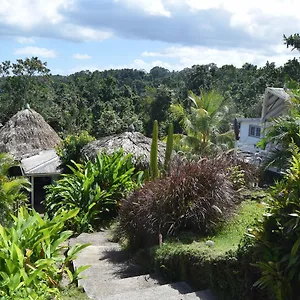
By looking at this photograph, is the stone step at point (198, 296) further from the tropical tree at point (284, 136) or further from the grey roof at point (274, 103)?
the grey roof at point (274, 103)

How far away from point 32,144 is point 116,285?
49.7ft

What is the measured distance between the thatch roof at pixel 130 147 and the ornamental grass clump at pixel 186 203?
18.6 feet

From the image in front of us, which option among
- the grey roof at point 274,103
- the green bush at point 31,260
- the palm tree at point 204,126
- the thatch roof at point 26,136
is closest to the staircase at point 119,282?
the green bush at point 31,260

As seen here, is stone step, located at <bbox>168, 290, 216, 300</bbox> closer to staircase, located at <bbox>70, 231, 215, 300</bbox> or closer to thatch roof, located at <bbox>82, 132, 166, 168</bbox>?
staircase, located at <bbox>70, 231, 215, 300</bbox>

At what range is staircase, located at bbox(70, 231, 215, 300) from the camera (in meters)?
5.35

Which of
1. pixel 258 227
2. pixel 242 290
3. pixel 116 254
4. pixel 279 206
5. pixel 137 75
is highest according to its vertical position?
pixel 137 75

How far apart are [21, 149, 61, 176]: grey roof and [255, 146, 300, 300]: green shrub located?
12217 mm

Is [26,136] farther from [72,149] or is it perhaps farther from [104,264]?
[104,264]

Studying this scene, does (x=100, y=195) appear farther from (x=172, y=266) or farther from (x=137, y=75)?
(x=137, y=75)

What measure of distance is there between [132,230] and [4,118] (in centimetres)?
2354

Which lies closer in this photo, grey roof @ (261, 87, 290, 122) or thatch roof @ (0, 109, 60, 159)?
grey roof @ (261, 87, 290, 122)

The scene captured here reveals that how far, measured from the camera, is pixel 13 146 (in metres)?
19.6

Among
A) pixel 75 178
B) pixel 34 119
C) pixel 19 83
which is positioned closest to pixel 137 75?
pixel 19 83

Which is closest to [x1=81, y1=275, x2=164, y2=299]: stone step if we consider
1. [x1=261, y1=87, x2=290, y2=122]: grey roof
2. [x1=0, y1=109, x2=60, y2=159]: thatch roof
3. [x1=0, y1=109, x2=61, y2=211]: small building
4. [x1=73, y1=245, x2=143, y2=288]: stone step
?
[x1=73, y1=245, x2=143, y2=288]: stone step
